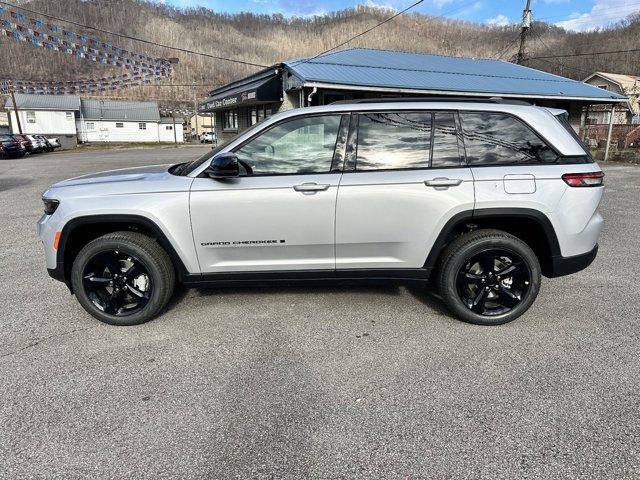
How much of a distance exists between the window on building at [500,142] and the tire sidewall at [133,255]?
2720 millimetres

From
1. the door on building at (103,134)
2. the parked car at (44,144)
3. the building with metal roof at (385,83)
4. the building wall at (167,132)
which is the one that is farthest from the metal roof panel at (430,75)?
the building wall at (167,132)

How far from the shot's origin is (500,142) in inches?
141

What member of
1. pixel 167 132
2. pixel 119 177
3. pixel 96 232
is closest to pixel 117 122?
pixel 167 132

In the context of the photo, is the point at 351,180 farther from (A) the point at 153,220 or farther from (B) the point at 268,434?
(B) the point at 268,434

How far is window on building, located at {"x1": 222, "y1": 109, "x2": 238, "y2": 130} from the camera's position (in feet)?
72.6

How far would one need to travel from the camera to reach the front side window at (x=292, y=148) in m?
3.54

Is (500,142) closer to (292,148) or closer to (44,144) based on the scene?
(292,148)

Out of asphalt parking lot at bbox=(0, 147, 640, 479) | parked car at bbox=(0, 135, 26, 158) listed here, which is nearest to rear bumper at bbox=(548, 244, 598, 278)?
asphalt parking lot at bbox=(0, 147, 640, 479)

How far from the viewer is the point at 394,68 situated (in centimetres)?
1680

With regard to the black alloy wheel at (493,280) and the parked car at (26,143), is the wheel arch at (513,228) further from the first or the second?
the parked car at (26,143)

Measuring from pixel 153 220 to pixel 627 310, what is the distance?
13.9 feet

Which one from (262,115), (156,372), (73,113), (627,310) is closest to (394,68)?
(262,115)

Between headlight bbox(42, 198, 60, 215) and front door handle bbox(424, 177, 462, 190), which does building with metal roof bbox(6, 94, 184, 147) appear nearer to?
A: headlight bbox(42, 198, 60, 215)

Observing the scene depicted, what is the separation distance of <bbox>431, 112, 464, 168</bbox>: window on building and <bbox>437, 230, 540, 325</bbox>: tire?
2.05ft
